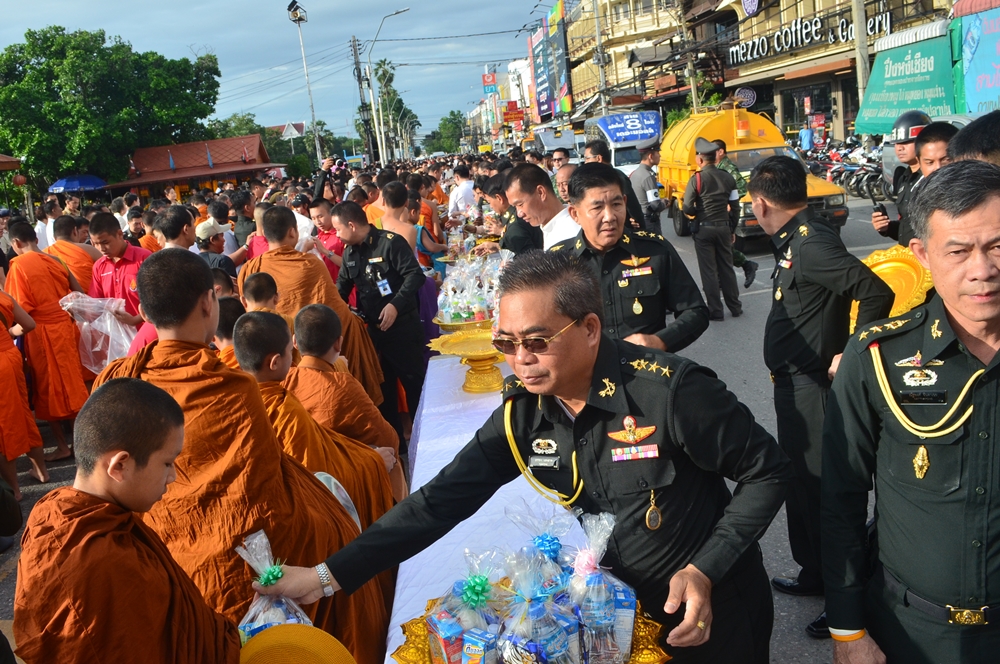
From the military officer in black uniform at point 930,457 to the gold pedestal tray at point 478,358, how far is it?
2.79 metres

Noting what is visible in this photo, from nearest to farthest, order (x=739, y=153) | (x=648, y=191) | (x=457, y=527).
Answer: (x=457, y=527) → (x=648, y=191) → (x=739, y=153)

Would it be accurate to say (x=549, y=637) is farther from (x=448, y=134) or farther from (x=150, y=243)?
(x=448, y=134)

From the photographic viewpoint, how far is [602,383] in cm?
191

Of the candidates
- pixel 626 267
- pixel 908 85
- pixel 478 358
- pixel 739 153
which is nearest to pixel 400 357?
pixel 478 358

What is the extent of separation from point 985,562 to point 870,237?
11.1m

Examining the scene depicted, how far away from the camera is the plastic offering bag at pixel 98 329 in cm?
596

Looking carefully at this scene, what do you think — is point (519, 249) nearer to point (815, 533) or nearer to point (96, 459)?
point (815, 533)

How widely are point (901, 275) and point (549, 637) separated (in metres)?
2.75

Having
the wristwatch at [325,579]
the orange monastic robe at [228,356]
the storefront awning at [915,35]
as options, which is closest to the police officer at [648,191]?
the orange monastic robe at [228,356]

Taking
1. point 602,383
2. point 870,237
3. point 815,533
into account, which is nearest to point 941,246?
point 602,383

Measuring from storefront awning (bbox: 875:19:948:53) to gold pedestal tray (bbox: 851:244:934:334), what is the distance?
14.7 m

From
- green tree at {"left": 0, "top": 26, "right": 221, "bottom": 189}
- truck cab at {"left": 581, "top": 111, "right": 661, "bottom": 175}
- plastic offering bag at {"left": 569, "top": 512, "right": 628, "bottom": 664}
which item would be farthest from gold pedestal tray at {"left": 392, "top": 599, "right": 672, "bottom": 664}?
green tree at {"left": 0, "top": 26, "right": 221, "bottom": 189}

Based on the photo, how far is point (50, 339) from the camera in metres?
6.30

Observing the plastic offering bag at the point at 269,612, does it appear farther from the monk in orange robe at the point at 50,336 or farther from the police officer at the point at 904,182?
the monk in orange robe at the point at 50,336
